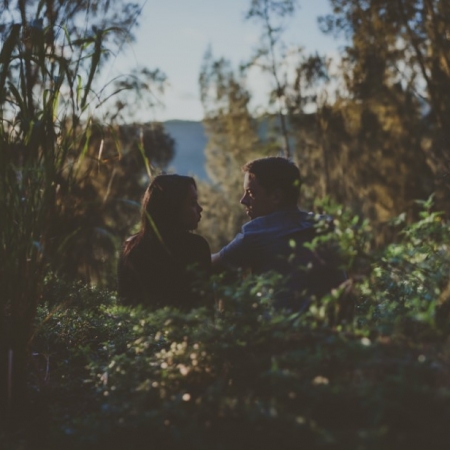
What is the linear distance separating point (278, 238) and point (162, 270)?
66 cm

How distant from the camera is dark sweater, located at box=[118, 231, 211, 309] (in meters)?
2.98

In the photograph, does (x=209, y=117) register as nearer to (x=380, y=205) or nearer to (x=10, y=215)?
(x=380, y=205)

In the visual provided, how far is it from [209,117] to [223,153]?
3906 mm

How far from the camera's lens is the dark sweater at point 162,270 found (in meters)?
2.98

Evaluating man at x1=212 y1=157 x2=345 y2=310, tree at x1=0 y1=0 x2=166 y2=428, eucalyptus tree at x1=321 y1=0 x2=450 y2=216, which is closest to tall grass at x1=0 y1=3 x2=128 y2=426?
tree at x1=0 y1=0 x2=166 y2=428

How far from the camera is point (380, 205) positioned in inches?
894

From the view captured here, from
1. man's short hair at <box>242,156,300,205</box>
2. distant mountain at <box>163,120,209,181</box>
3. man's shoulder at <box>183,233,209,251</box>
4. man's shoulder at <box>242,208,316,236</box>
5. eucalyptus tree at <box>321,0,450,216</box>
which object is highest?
distant mountain at <box>163,120,209,181</box>

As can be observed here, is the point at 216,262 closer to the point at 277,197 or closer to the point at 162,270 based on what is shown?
the point at 162,270

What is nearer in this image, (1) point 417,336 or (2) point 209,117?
(1) point 417,336

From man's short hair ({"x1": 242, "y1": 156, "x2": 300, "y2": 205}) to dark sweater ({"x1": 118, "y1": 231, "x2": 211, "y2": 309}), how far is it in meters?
0.46

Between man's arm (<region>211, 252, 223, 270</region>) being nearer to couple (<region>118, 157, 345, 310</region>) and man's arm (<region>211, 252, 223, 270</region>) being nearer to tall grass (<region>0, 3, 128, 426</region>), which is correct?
couple (<region>118, 157, 345, 310</region>)

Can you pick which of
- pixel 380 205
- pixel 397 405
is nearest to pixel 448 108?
pixel 380 205

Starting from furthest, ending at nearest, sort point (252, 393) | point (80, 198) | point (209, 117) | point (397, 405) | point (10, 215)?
point (209, 117), point (80, 198), point (10, 215), point (252, 393), point (397, 405)

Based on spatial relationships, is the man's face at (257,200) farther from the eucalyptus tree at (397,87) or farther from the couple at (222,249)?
the eucalyptus tree at (397,87)
